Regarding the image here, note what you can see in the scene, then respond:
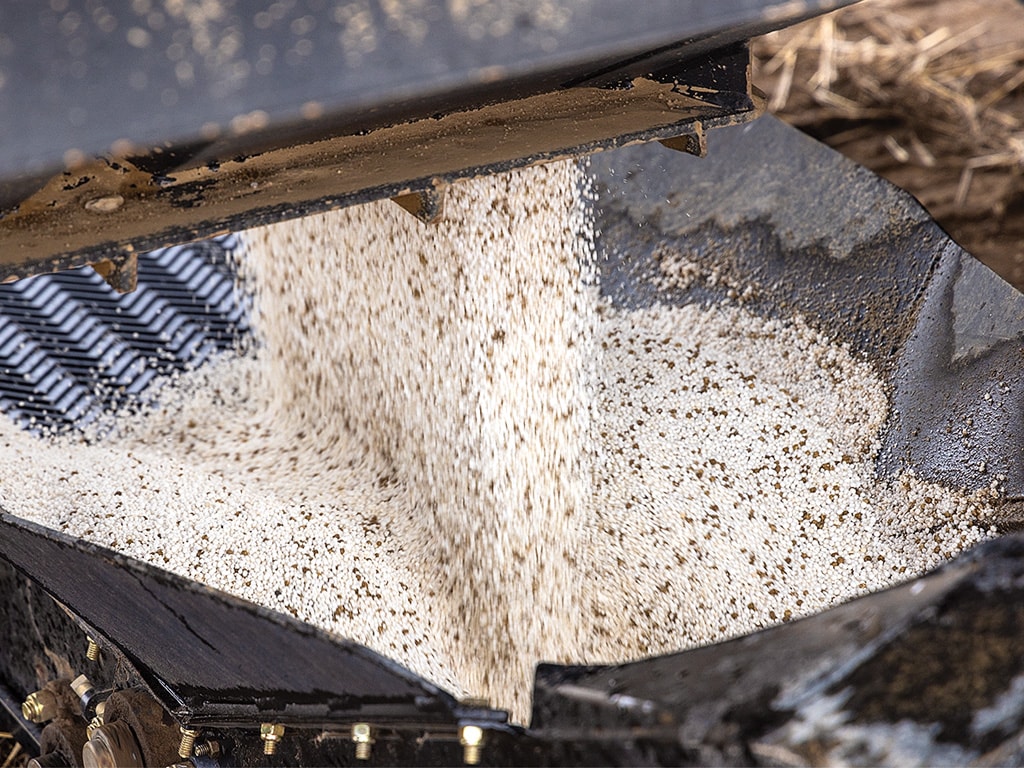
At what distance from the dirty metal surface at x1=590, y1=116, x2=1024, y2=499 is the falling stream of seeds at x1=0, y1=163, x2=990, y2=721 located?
0.05 m

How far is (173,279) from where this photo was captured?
2.20 meters

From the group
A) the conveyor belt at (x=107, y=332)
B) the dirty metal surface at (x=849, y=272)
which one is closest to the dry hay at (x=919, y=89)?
the dirty metal surface at (x=849, y=272)

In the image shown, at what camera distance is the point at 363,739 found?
0.84 metres

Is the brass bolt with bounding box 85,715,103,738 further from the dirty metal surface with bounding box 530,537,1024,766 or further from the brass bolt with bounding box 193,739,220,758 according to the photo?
the dirty metal surface with bounding box 530,537,1024,766

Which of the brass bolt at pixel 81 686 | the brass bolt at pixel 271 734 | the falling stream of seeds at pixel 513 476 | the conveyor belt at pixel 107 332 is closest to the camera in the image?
the brass bolt at pixel 271 734

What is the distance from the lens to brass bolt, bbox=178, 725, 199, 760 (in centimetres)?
101

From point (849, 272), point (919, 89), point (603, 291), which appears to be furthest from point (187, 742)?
point (919, 89)

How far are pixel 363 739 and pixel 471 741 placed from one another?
11 centimetres

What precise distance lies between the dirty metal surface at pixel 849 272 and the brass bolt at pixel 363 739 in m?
1.05

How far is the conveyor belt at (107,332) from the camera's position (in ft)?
6.40

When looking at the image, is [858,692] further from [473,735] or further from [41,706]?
[41,706]

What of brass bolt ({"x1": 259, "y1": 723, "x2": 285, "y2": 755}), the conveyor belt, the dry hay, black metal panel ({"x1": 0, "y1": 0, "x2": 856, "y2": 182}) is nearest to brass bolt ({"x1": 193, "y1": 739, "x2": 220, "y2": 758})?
brass bolt ({"x1": 259, "y1": 723, "x2": 285, "y2": 755})

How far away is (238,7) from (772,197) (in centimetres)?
131

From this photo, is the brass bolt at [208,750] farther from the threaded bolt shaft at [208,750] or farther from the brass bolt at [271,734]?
the brass bolt at [271,734]
